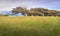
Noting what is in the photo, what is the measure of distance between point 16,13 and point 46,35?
42 centimetres

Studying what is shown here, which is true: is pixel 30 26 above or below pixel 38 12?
below

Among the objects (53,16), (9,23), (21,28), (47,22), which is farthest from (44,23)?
(9,23)

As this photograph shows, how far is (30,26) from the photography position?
1.35m

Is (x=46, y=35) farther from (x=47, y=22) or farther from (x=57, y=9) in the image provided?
(x=57, y=9)

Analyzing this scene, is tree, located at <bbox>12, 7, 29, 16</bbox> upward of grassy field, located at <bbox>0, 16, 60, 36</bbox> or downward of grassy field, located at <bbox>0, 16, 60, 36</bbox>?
upward

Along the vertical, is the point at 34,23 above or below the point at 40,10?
below

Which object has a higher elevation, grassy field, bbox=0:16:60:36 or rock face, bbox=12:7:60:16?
rock face, bbox=12:7:60:16

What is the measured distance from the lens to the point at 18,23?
1367 mm

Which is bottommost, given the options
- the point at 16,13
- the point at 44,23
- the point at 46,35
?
the point at 46,35

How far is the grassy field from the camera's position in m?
1.33

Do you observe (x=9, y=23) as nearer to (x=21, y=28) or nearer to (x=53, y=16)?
(x=21, y=28)

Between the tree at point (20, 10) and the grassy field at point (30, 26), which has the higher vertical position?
the tree at point (20, 10)

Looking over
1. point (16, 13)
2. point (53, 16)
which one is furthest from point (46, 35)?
point (16, 13)

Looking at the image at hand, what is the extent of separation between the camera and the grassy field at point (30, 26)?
1.33 metres
